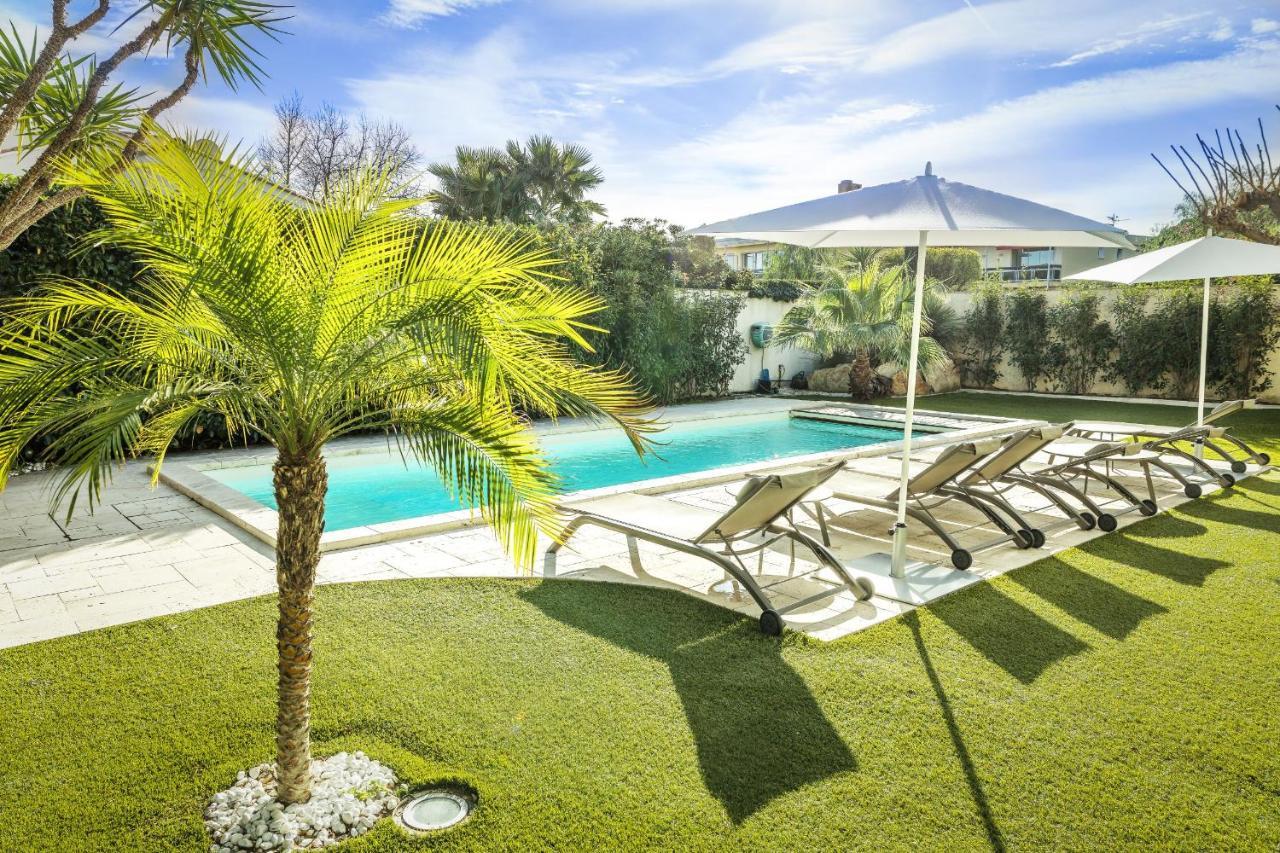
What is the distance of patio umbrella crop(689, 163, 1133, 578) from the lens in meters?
4.65

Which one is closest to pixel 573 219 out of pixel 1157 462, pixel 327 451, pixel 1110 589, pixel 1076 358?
pixel 1076 358

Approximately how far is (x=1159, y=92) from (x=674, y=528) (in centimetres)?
2086

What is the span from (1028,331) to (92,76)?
63.7ft

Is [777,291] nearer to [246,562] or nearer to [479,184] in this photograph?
[479,184]

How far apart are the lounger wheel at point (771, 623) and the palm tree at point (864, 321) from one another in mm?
13011

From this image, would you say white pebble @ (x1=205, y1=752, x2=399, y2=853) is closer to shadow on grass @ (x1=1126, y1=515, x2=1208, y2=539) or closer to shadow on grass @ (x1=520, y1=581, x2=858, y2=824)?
shadow on grass @ (x1=520, y1=581, x2=858, y2=824)

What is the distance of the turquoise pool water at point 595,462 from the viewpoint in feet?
28.2

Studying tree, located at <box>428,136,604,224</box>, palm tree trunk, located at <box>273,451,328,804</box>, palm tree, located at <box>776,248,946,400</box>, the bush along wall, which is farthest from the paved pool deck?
tree, located at <box>428,136,604,224</box>

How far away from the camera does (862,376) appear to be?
17.4 m

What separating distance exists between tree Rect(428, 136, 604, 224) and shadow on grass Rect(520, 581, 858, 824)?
22.3 meters

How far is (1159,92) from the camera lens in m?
19.4

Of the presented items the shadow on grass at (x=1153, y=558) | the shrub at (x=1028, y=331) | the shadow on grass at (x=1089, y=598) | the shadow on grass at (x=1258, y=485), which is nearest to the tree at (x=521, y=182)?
the shrub at (x=1028, y=331)

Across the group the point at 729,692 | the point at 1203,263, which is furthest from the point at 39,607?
the point at 1203,263

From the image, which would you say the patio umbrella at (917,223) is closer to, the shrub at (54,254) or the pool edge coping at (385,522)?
the pool edge coping at (385,522)
